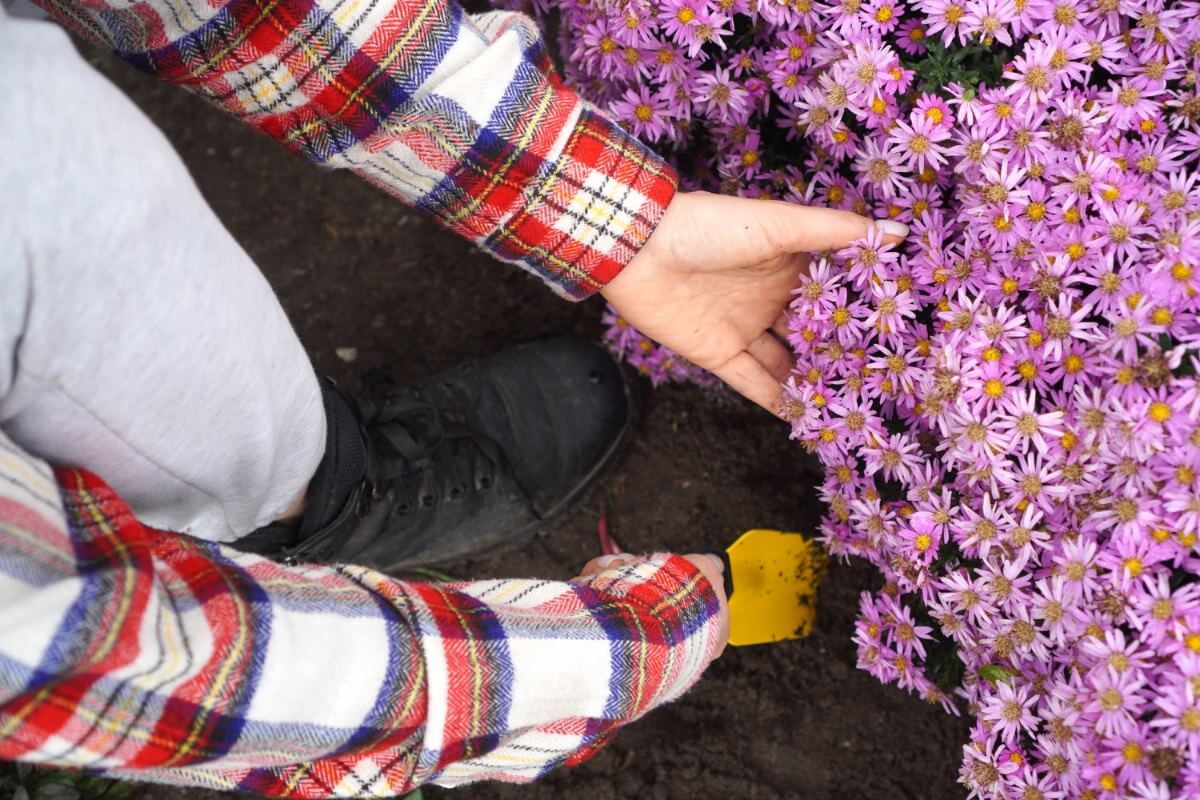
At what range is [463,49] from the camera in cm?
127

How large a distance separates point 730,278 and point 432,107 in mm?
504

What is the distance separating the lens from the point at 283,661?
2.92 ft

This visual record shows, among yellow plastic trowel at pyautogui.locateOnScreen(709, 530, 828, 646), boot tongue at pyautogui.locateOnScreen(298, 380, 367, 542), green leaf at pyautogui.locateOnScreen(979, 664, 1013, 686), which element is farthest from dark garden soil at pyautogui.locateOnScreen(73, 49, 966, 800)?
green leaf at pyautogui.locateOnScreen(979, 664, 1013, 686)

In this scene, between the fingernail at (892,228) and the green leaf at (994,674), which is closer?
the green leaf at (994,674)

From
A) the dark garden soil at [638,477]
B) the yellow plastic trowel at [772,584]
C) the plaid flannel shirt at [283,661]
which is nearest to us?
the plaid flannel shirt at [283,661]

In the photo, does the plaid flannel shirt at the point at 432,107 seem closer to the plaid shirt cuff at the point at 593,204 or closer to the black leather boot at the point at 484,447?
the plaid shirt cuff at the point at 593,204

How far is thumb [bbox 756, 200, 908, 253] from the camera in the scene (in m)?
1.35

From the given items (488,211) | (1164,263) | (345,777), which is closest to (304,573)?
(345,777)

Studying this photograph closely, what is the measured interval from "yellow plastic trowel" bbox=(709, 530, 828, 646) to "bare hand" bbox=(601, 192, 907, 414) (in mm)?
336

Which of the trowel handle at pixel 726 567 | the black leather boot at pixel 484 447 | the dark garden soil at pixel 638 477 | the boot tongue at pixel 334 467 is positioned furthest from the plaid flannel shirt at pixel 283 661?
the dark garden soil at pixel 638 477

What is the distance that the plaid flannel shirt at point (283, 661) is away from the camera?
0.77 metres

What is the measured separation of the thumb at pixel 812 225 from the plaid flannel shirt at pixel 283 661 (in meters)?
0.52

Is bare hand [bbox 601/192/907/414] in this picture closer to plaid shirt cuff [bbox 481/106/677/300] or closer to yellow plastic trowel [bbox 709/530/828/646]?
plaid shirt cuff [bbox 481/106/677/300]

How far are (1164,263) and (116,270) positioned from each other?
105cm
